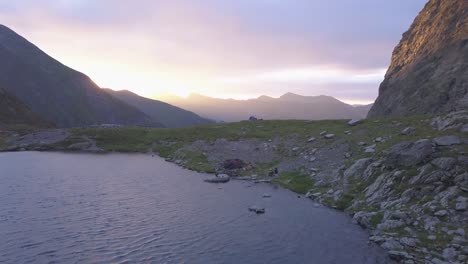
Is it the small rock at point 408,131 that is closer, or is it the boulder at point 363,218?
the boulder at point 363,218

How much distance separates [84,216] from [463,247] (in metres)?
35.0

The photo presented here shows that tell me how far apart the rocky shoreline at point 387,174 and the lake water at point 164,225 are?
2.78 m

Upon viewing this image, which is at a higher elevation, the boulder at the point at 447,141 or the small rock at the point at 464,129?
the small rock at the point at 464,129

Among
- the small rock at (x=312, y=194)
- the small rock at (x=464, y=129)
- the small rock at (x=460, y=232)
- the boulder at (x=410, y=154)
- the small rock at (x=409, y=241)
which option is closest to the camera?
the small rock at (x=460, y=232)

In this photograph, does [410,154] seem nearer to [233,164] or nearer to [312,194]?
[312,194]

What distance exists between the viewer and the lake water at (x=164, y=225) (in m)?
28.2

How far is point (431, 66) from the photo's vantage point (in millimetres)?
126625

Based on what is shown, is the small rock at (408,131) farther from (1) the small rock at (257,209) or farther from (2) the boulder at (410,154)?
(1) the small rock at (257,209)

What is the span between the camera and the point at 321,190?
48.3 meters

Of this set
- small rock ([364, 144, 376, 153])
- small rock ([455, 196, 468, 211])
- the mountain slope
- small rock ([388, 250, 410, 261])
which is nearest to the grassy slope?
small rock ([364, 144, 376, 153])

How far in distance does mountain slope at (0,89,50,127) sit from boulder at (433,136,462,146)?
17906cm

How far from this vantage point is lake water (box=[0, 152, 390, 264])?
28.2 metres

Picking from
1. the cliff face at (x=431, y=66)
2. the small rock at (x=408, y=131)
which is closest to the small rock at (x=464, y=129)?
the small rock at (x=408, y=131)

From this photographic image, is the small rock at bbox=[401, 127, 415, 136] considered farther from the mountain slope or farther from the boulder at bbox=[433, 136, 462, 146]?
the mountain slope
